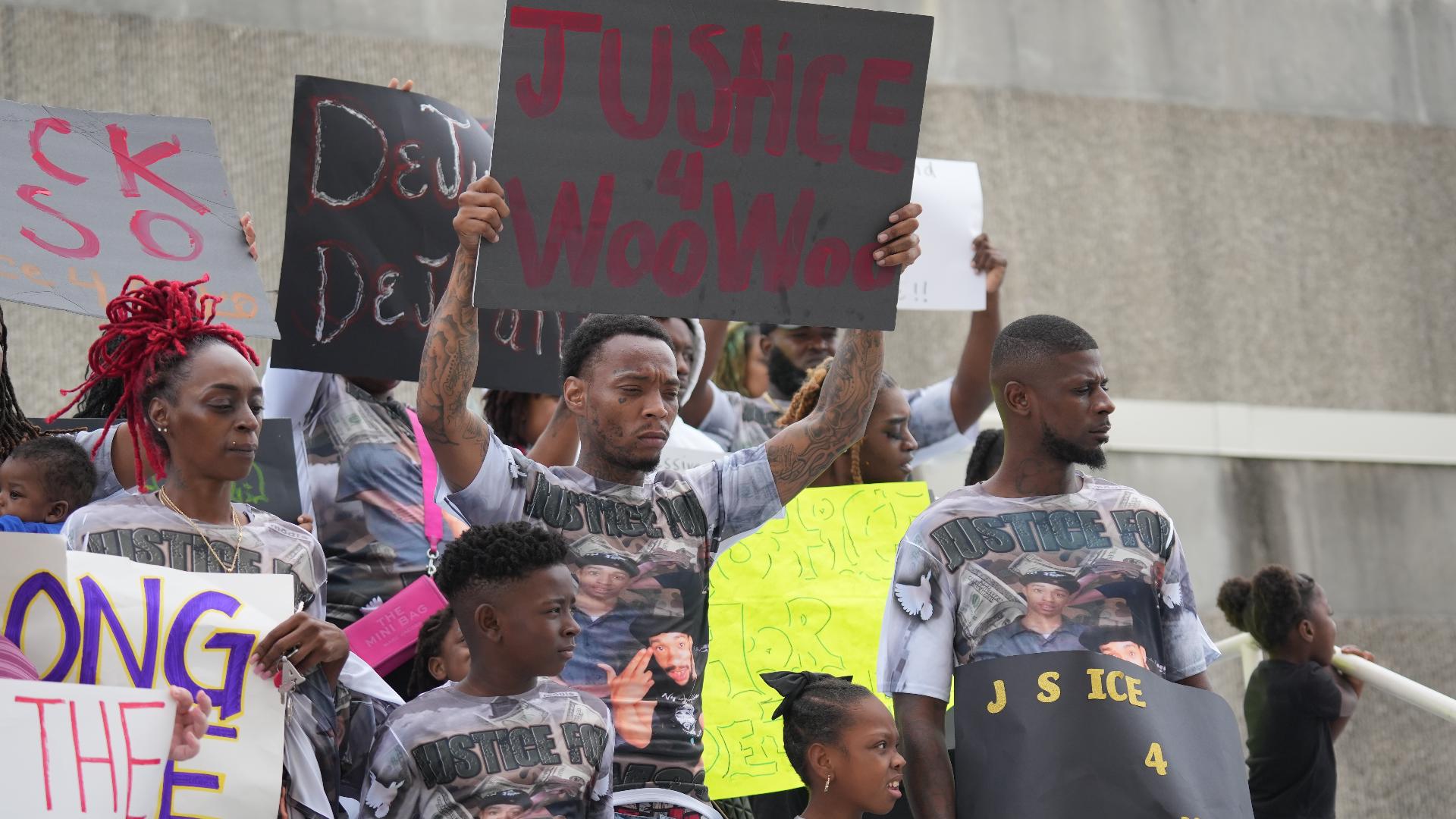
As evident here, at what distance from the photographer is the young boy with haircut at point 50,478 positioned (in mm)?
4039

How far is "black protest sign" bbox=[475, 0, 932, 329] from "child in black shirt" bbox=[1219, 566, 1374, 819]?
102 inches

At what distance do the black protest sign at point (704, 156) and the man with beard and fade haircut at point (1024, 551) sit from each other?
0.42 meters

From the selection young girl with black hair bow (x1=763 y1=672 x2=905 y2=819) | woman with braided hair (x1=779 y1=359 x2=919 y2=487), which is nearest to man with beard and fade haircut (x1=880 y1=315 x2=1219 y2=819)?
young girl with black hair bow (x1=763 y1=672 x2=905 y2=819)

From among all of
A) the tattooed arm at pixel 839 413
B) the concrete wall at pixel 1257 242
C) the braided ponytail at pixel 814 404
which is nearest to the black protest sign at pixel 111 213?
the tattooed arm at pixel 839 413

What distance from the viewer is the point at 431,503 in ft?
15.0

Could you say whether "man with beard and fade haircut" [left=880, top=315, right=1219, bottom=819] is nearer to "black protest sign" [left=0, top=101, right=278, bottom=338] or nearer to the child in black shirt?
"black protest sign" [left=0, top=101, right=278, bottom=338]

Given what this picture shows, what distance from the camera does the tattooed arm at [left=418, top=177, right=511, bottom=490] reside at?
3.54 m

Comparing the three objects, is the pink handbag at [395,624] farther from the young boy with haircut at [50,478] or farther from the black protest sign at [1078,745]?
the black protest sign at [1078,745]

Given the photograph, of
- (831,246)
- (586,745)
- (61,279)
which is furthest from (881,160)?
(61,279)

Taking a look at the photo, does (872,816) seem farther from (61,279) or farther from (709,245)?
(61,279)

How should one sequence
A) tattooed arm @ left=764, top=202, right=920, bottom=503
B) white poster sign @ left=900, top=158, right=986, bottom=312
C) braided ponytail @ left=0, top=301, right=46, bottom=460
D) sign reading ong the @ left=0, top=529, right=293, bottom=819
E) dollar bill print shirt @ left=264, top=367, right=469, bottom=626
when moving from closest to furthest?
sign reading ong the @ left=0, top=529, right=293, bottom=819, tattooed arm @ left=764, top=202, right=920, bottom=503, braided ponytail @ left=0, top=301, right=46, bottom=460, dollar bill print shirt @ left=264, top=367, right=469, bottom=626, white poster sign @ left=900, top=158, right=986, bottom=312

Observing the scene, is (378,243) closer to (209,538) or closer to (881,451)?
(209,538)

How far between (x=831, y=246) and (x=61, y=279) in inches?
71.7

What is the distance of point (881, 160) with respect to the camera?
3854mm
